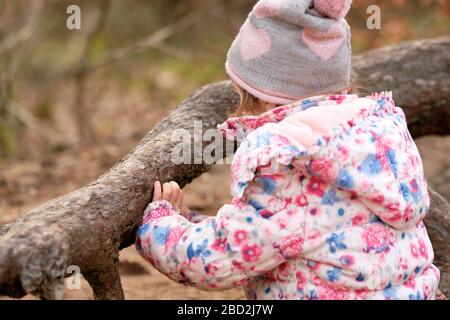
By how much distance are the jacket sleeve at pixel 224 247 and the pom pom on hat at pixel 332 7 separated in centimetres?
58

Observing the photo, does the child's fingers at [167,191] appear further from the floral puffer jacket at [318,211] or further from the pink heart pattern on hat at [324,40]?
the pink heart pattern on hat at [324,40]

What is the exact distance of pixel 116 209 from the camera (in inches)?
89.7

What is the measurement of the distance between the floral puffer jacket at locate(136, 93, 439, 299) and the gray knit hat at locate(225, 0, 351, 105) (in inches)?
2.7

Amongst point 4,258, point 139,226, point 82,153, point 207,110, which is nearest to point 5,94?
point 82,153

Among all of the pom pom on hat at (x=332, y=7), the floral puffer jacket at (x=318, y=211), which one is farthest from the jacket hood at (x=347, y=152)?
the pom pom on hat at (x=332, y=7)

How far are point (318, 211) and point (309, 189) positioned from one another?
0.06 metres

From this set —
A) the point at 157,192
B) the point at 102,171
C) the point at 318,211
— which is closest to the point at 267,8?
the point at 318,211

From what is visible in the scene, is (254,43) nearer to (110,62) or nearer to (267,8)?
(267,8)

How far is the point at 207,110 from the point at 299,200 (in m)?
1.04

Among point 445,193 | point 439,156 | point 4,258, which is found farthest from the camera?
point 439,156

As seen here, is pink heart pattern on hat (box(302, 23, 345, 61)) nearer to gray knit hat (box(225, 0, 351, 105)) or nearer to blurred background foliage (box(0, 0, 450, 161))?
gray knit hat (box(225, 0, 351, 105))

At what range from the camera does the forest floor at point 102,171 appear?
358 cm

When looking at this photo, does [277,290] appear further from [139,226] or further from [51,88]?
[51,88]
